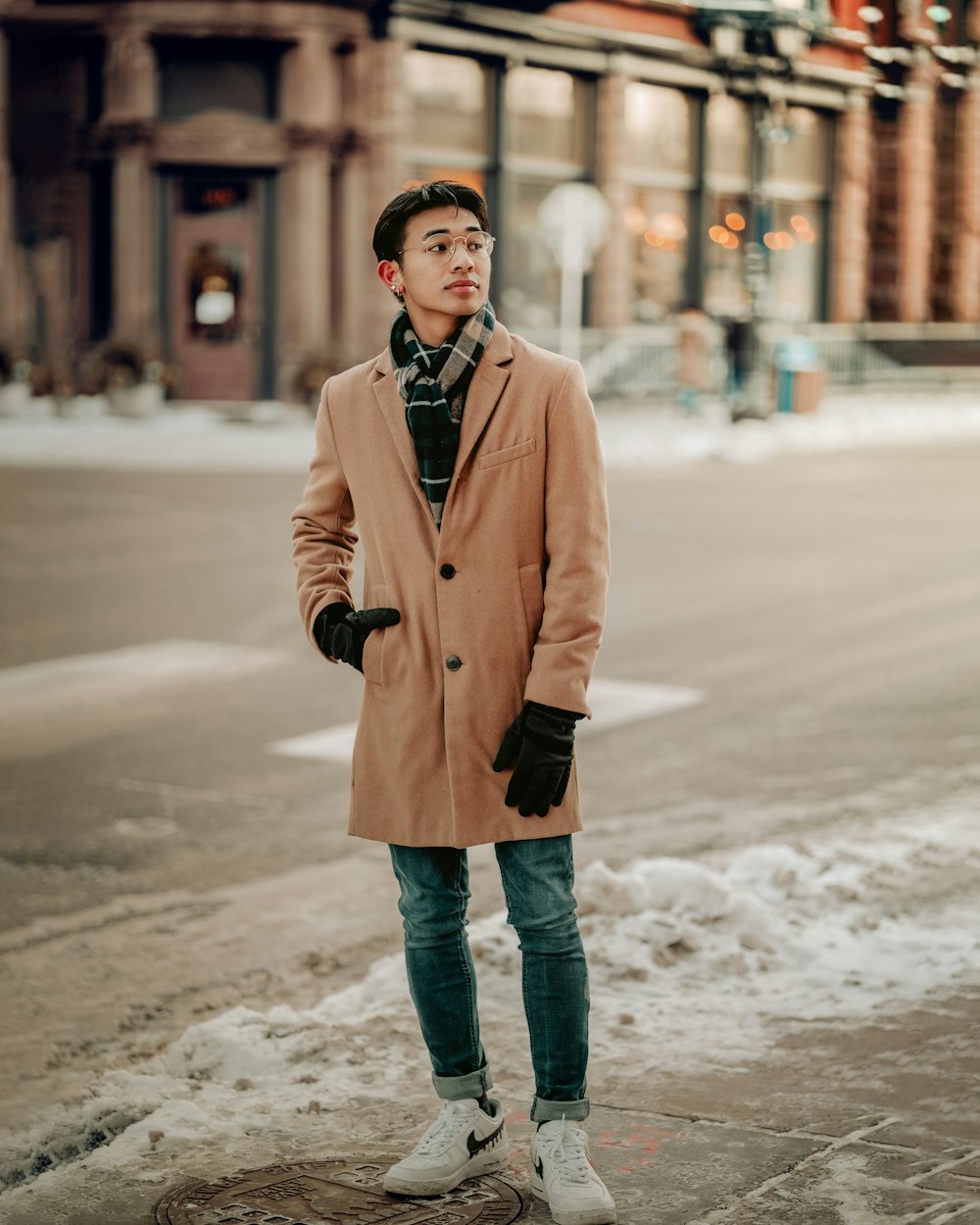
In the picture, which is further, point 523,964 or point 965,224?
point 965,224

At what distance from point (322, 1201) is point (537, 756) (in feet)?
3.15

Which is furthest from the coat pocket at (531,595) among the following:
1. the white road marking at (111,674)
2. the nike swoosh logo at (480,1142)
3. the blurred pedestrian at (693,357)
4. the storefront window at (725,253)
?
the storefront window at (725,253)

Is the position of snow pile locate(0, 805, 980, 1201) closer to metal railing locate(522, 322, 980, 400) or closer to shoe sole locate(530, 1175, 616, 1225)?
shoe sole locate(530, 1175, 616, 1225)

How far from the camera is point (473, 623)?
379cm

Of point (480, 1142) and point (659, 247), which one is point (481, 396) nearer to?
point (480, 1142)

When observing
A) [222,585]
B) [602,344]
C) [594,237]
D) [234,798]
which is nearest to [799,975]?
[234,798]

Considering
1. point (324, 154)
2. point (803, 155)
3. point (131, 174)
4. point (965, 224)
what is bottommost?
point (131, 174)

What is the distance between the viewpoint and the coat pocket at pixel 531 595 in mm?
3830

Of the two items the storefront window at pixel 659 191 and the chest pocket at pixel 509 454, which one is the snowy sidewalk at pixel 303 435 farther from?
the chest pocket at pixel 509 454

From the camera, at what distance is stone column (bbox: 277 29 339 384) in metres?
30.5

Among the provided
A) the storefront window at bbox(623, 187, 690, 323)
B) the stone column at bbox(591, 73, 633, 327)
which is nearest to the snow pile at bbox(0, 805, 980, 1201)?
the stone column at bbox(591, 73, 633, 327)

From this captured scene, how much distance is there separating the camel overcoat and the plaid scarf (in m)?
0.02

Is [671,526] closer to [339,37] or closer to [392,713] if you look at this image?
[392,713]

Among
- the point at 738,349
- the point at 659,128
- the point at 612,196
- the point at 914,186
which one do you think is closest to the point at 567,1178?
the point at 738,349
